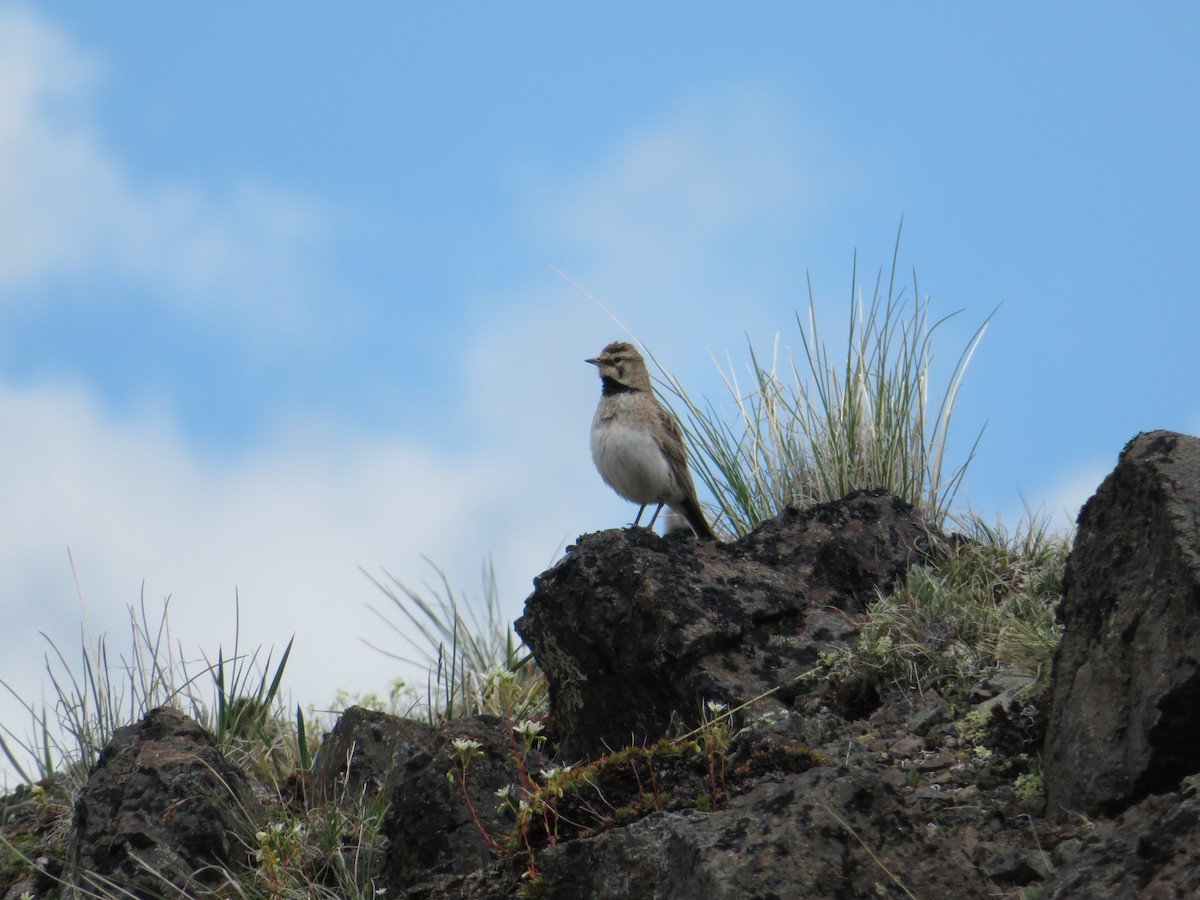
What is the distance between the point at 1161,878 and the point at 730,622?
2880 mm

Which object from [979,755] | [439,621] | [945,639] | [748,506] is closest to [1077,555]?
[979,755]

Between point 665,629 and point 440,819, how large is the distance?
1.22 metres

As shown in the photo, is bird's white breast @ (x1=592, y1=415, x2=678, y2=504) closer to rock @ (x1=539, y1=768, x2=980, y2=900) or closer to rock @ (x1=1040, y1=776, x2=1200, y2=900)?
rock @ (x1=539, y1=768, x2=980, y2=900)

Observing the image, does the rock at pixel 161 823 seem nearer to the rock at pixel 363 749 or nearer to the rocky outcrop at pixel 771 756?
the rocky outcrop at pixel 771 756

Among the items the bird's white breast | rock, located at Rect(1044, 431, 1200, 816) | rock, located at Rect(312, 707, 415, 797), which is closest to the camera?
rock, located at Rect(1044, 431, 1200, 816)

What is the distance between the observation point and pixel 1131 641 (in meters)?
4.23

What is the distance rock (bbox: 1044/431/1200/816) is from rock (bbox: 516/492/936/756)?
1.60 metres

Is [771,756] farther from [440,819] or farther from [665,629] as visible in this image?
[440,819]

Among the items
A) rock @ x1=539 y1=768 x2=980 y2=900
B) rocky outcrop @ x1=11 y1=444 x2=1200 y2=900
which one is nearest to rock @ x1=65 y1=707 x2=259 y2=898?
rocky outcrop @ x1=11 y1=444 x2=1200 y2=900

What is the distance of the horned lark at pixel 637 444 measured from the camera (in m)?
8.62

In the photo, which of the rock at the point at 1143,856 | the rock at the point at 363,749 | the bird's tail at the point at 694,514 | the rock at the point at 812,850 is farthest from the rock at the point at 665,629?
the rock at the point at 1143,856

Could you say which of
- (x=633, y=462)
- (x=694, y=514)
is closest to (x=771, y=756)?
(x=633, y=462)

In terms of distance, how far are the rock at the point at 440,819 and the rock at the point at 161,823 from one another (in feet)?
2.68

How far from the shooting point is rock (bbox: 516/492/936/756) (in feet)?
19.2
